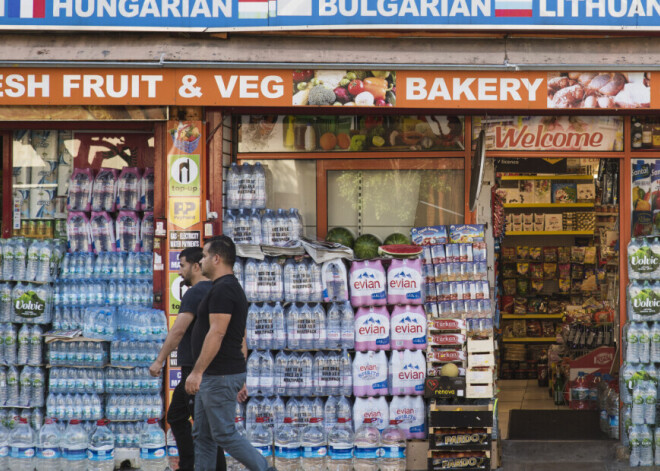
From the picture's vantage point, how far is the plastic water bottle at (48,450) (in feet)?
26.8

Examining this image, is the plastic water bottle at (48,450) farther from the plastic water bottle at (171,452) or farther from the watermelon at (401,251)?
the watermelon at (401,251)

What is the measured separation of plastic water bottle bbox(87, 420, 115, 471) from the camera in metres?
8.13

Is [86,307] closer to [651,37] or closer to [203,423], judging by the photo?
[203,423]

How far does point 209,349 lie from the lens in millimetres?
6137

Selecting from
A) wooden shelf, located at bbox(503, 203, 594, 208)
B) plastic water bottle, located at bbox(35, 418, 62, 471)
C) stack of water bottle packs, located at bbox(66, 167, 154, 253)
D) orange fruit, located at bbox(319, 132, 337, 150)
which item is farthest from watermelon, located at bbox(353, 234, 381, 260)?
wooden shelf, located at bbox(503, 203, 594, 208)

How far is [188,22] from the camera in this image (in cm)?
805

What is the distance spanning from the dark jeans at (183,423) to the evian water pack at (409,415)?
6.36 feet

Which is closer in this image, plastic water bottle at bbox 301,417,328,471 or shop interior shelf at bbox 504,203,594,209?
plastic water bottle at bbox 301,417,328,471

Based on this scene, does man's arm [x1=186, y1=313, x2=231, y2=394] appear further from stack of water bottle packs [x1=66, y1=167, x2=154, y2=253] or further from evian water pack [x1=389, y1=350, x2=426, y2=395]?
stack of water bottle packs [x1=66, y1=167, x2=154, y2=253]

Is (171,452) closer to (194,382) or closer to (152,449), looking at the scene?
(152,449)

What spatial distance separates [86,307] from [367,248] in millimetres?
2825

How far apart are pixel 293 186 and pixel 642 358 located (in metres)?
3.86

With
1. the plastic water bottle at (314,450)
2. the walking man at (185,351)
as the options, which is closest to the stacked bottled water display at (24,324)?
the walking man at (185,351)

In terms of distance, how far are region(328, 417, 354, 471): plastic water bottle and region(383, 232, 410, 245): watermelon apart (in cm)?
201
